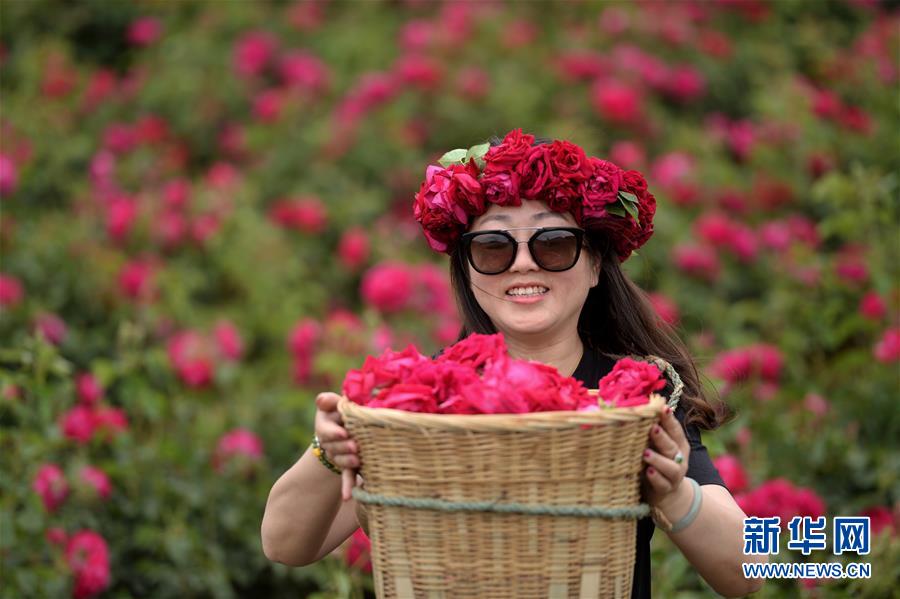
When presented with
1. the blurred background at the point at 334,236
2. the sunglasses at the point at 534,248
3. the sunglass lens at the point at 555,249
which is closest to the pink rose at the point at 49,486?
the blurred background at the point at 334,236

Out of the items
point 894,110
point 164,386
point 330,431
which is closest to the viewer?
point 330,431

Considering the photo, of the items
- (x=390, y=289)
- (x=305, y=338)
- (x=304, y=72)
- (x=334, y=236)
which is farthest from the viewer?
(x=304, y=72)

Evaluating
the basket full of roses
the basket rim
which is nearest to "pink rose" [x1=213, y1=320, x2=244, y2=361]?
the basket full of roses

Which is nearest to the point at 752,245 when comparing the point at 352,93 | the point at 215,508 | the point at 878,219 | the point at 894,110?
the point at 878,219

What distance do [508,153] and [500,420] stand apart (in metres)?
0.69

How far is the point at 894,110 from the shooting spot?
6199 millimetres

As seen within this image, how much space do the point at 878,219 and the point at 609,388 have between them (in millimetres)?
3276

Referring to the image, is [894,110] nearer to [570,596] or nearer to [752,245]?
[752,245]

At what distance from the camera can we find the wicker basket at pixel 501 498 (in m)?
1.65

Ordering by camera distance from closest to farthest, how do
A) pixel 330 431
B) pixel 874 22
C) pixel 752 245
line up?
pixel 330 431, pixel 752 245, pixel 874 22

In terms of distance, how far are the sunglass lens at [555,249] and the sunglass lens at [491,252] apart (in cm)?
5

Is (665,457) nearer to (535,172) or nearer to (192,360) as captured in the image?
(535,172)

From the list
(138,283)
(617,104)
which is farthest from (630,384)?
(617,104)

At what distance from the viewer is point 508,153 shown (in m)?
2.13
